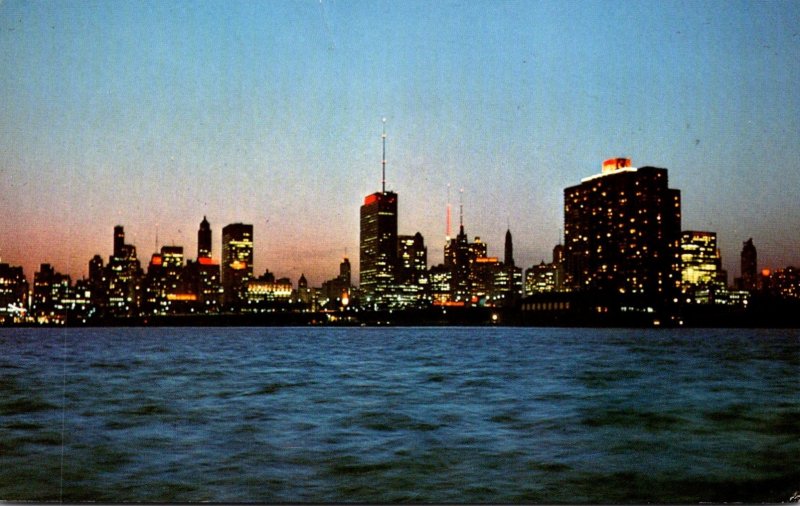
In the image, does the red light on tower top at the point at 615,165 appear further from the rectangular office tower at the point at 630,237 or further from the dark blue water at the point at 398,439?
the dark blue water at the point at 398,439

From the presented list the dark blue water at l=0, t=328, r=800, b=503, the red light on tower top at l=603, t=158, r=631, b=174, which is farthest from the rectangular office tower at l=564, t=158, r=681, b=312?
the dark blue water at l=0, t=328, r=800, b=503

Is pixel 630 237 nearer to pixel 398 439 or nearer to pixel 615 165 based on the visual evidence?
pixel 615 165

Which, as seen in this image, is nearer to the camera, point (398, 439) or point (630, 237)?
point (398, 439)

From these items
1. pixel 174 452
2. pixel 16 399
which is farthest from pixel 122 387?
pixel 174 452

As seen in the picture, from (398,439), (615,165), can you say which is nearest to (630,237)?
(615,165)

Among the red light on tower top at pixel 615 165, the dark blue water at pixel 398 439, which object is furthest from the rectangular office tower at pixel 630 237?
the dark blue water at pixel 398 439

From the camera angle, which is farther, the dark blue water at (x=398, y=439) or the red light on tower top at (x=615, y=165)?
the red light on tower top at (x=615, y=165)

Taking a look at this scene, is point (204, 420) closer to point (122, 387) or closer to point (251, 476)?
point (251, 476)

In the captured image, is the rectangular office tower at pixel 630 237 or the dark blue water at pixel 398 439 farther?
the rectangular office tower at pixel 630 237

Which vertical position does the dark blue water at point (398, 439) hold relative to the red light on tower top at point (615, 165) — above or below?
below
